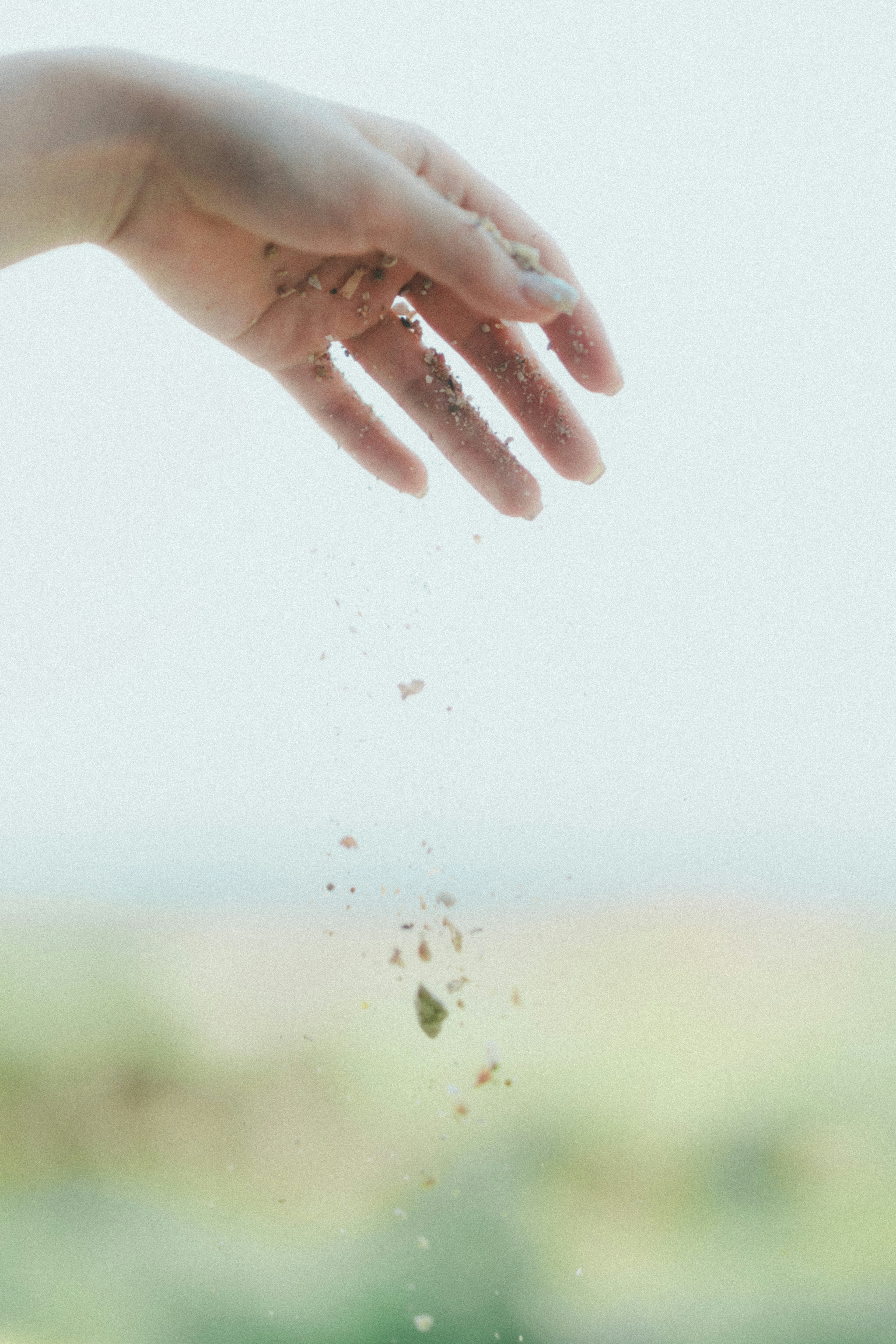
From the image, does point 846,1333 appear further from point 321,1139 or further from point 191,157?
point 191,157

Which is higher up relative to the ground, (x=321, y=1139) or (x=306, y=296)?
(x=306, y=296)

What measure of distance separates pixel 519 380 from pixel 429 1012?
35cm

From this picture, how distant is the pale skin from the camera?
41cm

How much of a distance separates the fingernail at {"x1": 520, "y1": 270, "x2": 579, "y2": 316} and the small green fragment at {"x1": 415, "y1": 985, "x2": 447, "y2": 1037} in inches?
13.9

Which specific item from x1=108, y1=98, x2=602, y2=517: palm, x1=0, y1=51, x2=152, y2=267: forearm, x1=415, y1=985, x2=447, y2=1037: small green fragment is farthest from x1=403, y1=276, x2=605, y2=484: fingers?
x1=415, y1=985, x2=447, y2=1037: small green fragment

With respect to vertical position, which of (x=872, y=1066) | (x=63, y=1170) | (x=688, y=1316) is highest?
(x=872, y=1066)

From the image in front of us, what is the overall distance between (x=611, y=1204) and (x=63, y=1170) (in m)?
0.52

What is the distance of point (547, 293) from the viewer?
41 centimetres

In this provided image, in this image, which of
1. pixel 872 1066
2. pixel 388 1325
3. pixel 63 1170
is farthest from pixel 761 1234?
pixel 63 1170

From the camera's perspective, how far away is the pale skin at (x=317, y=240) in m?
0.41

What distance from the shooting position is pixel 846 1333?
0.78 metres

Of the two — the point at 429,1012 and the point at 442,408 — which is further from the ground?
the point at 442,408

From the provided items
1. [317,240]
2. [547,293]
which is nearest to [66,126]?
[317,240]

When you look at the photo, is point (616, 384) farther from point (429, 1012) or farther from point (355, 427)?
point (429, 1012)
